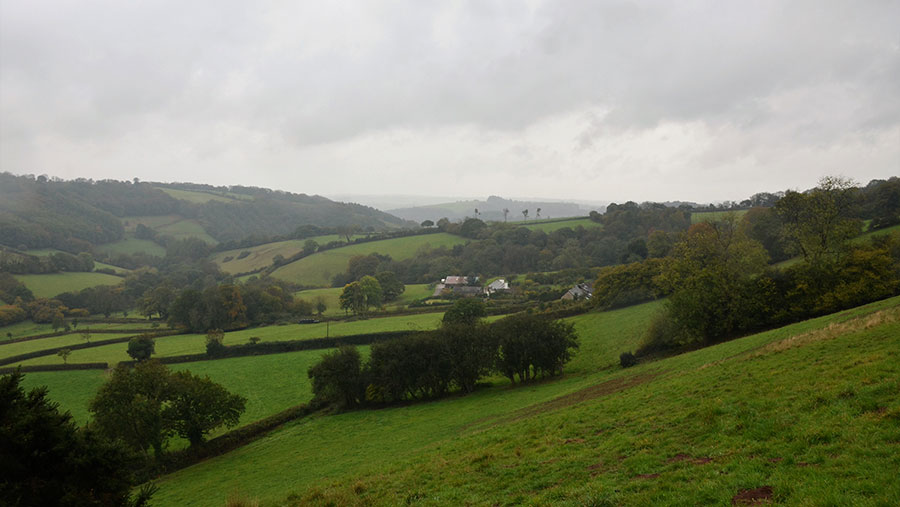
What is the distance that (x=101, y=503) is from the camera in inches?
493

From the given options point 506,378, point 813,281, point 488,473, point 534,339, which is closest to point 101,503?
point 488,473

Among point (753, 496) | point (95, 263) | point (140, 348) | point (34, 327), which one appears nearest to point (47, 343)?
point (140, 348)

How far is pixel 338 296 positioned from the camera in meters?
106

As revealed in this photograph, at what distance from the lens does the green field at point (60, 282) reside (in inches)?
4498

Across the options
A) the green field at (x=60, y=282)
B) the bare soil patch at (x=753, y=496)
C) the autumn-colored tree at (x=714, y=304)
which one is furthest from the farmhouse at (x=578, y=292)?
the green field at (x=60, y=282)

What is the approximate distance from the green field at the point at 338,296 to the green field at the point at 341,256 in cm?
2004

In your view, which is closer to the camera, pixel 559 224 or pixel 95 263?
pixel 559 224

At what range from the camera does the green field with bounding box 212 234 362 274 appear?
159 metres

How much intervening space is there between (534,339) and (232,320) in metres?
63.6

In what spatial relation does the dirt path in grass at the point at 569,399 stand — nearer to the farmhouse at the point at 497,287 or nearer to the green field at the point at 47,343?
the green field at the point at 47,343

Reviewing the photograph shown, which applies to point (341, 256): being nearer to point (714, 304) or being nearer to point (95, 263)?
point (95, 263)

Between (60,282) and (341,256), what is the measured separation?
3043 inches

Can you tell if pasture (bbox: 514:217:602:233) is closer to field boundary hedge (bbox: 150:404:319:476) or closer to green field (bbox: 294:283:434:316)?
green field (bbox: 294:283:434:316)

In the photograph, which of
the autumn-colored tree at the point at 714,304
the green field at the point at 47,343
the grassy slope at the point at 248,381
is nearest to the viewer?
the autumn-colored tree at the point at 714,304
